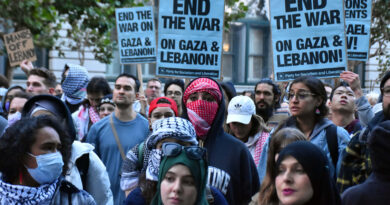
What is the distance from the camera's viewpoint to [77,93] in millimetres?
8547

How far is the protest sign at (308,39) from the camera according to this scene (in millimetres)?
7402

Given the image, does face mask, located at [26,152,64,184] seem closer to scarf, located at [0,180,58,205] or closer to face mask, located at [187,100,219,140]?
scarf, located at [0,180,58,205]

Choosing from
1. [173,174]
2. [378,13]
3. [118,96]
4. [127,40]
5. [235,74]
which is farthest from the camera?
[235,74]

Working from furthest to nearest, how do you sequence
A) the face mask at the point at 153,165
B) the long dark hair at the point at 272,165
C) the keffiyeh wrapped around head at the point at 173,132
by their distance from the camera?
the keffiyeh wrapped around head at the point at 173,132 < the face mask at the point at 153,165 < the long dark hair at the point at 272,165

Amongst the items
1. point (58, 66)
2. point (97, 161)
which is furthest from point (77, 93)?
point (58, 66)

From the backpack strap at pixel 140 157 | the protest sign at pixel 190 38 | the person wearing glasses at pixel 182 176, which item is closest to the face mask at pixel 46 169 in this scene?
Result: the person wearing glasses at pixel 182 176

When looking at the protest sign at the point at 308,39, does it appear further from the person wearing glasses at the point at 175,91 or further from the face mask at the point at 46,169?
the face mask at the point at 46,169

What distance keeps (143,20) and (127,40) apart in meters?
0.42

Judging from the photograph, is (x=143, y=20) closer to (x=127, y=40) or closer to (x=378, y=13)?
(x=127, y=40)

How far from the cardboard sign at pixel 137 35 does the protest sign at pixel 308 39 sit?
9.16ft

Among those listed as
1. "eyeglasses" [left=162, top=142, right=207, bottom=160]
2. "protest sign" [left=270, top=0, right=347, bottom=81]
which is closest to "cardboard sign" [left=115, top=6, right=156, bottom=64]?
"protest sign" [left=270, top=0, right=347, bottom=81]

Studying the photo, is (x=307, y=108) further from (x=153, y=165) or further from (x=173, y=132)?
(x=153, y=165)

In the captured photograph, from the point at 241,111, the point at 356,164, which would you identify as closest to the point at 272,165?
the point at 356,164

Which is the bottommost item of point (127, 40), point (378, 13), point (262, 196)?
point (262, 196)
